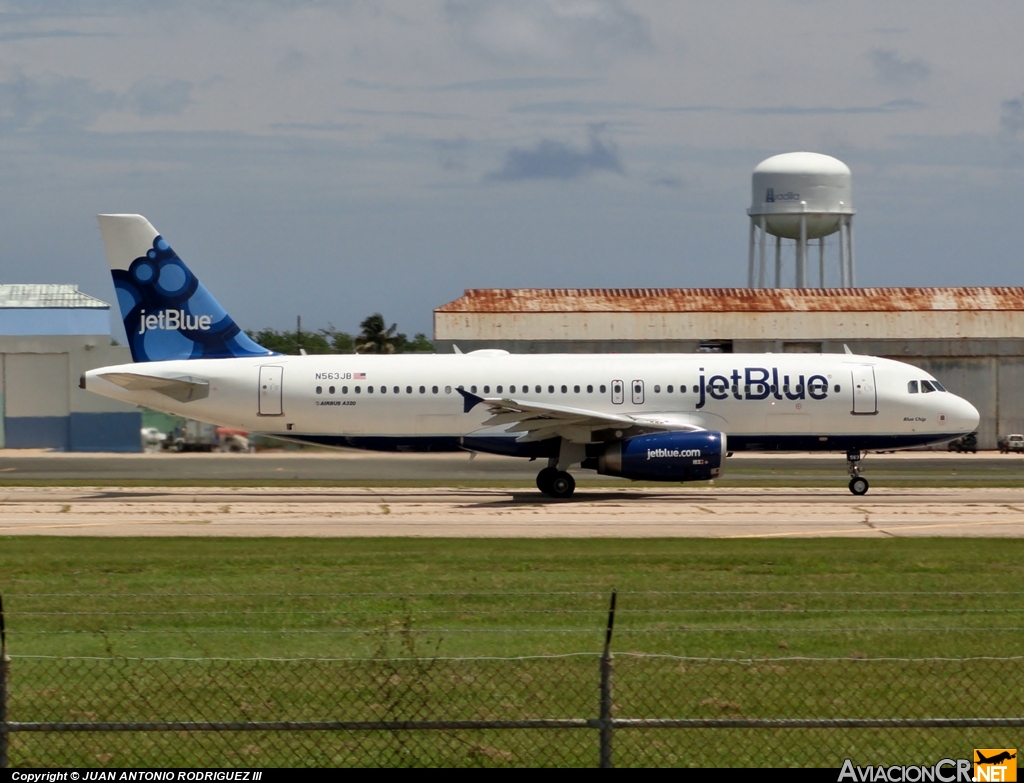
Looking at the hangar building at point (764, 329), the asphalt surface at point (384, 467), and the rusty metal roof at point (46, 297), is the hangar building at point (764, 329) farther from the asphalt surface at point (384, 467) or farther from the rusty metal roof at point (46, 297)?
the rusty metal roof at point (46, 297)

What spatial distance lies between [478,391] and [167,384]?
337 inches

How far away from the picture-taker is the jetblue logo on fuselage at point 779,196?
81.4m

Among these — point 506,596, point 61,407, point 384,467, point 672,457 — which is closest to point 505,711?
point 506,596

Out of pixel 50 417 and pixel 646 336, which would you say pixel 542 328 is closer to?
pixel 646 336

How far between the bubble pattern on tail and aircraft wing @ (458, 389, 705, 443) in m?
7.59

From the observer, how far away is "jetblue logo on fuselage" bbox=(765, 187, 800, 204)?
8144 centimetres

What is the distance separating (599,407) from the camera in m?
35.6

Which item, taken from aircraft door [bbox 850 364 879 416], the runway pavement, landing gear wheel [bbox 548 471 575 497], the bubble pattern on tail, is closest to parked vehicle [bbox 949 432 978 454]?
the runway pavement

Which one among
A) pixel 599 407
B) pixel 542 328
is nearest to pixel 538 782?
→ pixel 599 407

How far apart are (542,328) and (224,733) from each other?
5259cm

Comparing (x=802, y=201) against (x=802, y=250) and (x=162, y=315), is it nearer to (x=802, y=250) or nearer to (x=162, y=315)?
(x=802, y=250)

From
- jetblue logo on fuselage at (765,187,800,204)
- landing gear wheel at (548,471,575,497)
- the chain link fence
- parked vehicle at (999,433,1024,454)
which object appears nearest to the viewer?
the chain link fence

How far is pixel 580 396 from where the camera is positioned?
117 ft

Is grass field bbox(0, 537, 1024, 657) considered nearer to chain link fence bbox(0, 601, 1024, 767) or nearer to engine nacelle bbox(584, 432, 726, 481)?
chain link fence bbox(0, 601, 1024, 767)
